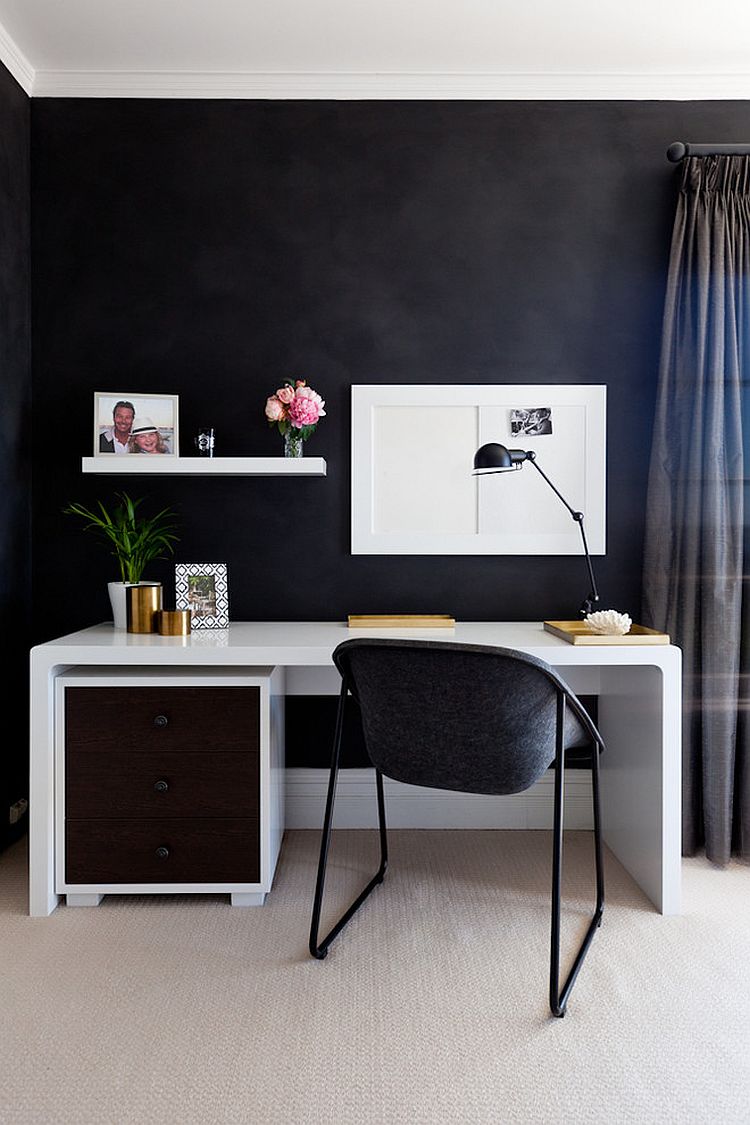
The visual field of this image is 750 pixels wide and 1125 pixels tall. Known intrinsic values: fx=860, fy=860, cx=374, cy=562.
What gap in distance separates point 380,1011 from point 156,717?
970mm

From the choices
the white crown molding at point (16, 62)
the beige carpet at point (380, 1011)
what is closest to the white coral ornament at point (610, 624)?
the beige carpet at point (380, 1011)

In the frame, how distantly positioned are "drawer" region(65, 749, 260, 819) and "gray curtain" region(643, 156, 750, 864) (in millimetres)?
1439

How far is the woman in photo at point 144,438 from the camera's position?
9.45 ft

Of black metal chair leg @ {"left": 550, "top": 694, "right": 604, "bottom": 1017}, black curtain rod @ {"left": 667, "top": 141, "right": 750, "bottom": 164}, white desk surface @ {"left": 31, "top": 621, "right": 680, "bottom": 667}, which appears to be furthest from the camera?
black curtain rod @ {"left": 667, "top": 141, "right": 750, "bottom": 164}

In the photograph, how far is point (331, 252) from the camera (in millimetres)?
2984

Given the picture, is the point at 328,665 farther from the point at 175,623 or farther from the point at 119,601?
the point at 119,601

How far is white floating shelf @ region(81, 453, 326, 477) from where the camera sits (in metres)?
2.75

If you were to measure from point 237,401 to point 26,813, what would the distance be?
1.60m

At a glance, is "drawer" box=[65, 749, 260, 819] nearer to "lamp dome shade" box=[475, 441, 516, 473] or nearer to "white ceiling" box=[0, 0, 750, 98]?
"lamp dome shade" box=[475, 441, 516, 473]

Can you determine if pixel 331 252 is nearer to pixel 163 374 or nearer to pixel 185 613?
pixel 163 374

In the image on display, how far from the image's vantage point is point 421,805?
3031 millimetres

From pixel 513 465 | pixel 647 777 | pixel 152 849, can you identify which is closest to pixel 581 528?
pixel 513 465

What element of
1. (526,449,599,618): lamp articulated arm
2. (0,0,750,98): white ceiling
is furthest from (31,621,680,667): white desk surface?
(0,0,750,98): white ceiling

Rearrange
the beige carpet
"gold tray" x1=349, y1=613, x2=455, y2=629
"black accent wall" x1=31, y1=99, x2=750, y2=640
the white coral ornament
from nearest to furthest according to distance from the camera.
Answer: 1. the beige carpet
2. the white coral ornament
3. "gold tray" x1=349, y1=613, x2=455, y2=629
4. "black accent wall" x1=31, y1=99, x2=750, y2=640
